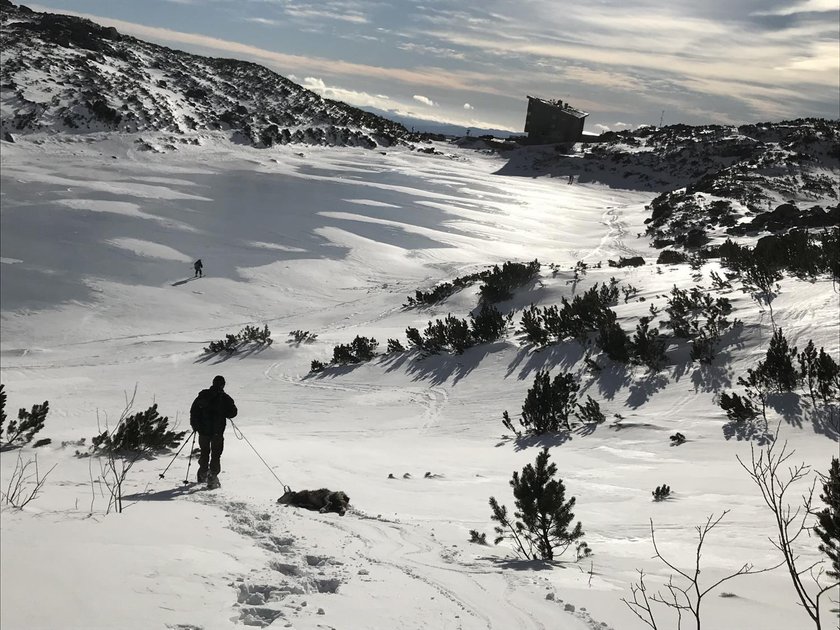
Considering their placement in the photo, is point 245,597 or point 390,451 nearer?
point 245,597

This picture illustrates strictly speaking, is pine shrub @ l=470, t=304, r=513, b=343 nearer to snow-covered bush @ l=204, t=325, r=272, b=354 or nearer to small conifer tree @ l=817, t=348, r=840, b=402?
snow-covered bush @ l=204, t=325, r=272, b=354

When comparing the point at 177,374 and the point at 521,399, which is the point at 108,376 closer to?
the point at 177,374

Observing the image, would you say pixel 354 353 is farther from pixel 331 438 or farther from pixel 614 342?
pixel 614 342

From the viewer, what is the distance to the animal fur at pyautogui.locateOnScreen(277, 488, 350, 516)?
536 centimetres

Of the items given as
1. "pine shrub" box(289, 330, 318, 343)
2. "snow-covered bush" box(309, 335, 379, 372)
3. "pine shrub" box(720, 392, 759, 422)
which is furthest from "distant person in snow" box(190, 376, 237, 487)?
"pine shrub" box(289, 330, 318, 343)

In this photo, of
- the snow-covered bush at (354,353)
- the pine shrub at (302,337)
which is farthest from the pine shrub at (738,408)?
the pine shrub at (302,337)

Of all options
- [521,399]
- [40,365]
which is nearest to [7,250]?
[40,365]

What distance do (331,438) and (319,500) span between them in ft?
10.8

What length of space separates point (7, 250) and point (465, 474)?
1586 centimetres

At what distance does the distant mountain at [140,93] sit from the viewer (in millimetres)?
Result: 45125

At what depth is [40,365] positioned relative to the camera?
465 inches

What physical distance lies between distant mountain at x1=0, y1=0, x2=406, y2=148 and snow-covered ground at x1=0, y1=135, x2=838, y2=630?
74.9ft

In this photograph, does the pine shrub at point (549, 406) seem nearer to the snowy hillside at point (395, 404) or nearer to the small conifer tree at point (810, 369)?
the snowy hillside at point (395, 404)

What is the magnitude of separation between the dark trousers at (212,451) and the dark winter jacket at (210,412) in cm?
5
